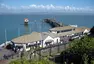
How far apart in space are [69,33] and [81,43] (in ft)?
78.9

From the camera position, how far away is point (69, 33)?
4394cm

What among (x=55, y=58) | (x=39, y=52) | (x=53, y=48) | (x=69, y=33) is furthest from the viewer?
(x=69, y=33)

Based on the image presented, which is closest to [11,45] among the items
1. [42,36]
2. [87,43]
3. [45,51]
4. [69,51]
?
[42,36]

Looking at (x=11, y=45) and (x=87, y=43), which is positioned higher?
(x=87, y=43)

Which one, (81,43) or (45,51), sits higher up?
(81,43)

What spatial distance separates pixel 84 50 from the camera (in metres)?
19.0

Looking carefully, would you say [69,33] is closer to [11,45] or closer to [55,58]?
[11,45]

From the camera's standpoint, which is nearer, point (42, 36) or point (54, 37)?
point (42, 36)

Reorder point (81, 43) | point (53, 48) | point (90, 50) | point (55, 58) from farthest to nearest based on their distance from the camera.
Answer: point (53, 48) < point (55, 58) < point (81, 43) < point (90, 50)

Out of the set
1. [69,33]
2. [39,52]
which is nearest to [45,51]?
[39,52]

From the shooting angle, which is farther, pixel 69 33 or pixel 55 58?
pixel 69 33

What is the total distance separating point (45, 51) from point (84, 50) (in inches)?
370

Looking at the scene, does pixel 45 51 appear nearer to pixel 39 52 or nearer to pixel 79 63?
pixel 39 52

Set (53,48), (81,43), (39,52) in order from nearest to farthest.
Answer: (81,43)
(39,52)
(53,48)
